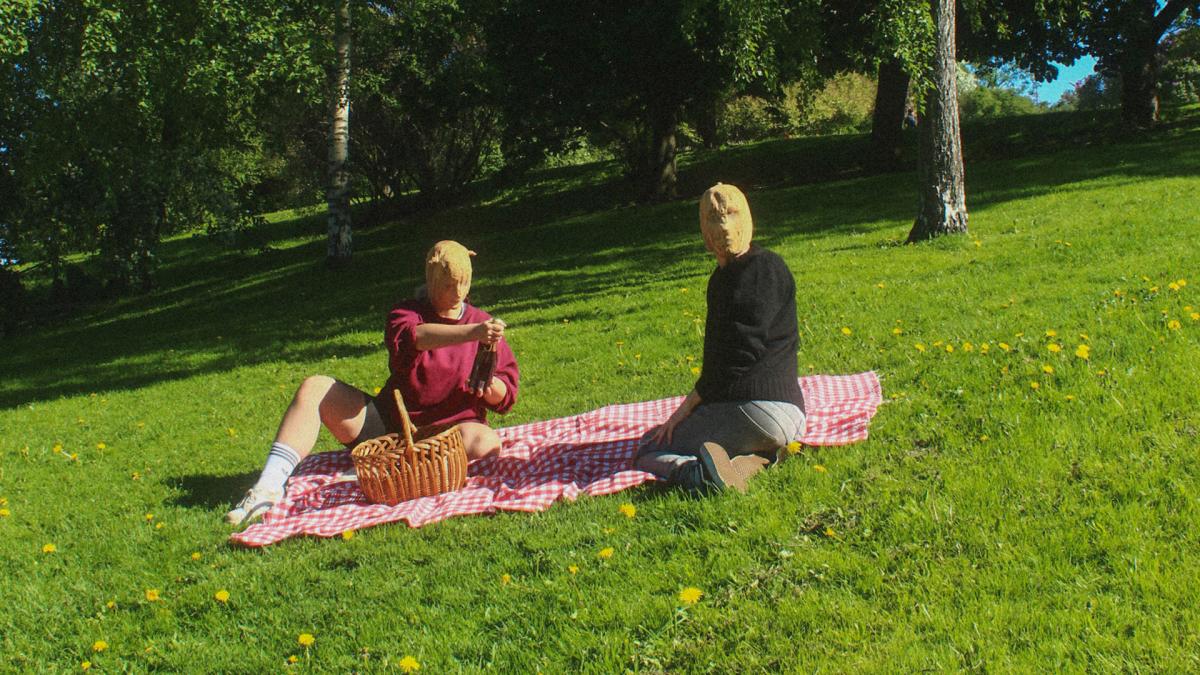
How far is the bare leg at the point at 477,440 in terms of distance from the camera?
242 inches

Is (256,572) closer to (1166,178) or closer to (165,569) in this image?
(165,569)

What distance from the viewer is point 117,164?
55.1 feet

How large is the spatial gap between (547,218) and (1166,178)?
1523cm

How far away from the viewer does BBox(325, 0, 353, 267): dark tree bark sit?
754 inches

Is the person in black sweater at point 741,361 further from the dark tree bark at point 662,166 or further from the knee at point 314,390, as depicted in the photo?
the dark tree bark at point 662,166

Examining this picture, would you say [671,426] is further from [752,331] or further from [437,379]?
[437,379]

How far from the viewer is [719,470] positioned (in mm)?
5000

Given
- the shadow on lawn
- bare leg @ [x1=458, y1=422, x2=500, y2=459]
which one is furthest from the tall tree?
bare leg @ [x1=458, y1=422, x2=500, y2=459]

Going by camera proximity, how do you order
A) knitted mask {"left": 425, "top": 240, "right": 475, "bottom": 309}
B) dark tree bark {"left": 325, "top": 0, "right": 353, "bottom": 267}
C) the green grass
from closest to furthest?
the green grass
knitted mask {"left": 425, "top": 240, "right": 475, "bottom": 309}
dark tree bark {"left": 325, "top": 0, "right": 353, "bottom": 267}

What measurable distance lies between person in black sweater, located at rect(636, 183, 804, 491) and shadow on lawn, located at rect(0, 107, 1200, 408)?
6.86 meters

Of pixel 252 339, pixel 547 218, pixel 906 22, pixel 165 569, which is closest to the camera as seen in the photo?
pixel 165 569

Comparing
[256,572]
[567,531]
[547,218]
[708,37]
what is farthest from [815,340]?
[547,218]

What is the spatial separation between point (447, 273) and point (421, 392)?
2.74 feet

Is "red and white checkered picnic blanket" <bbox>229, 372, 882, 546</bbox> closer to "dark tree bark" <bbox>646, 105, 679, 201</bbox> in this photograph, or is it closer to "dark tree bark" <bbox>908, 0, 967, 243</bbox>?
"dark tree bark" <bbox>908, 0, 967, 243</bbox>
